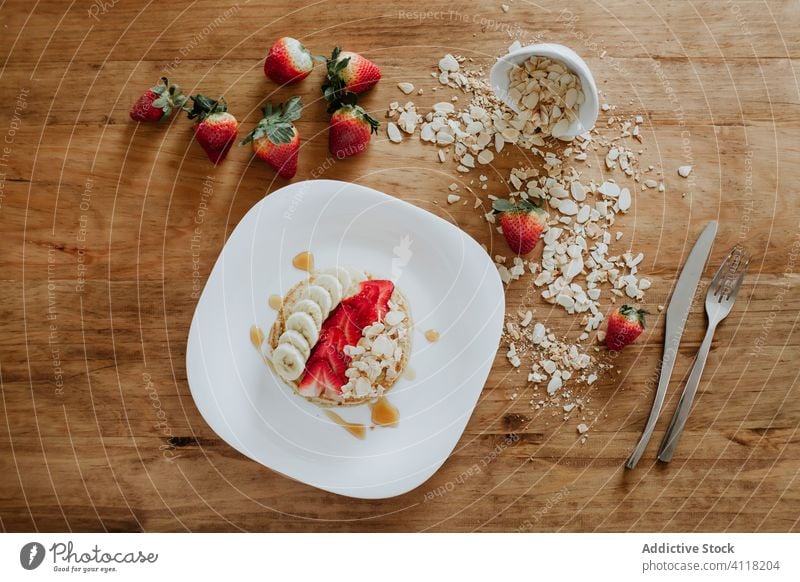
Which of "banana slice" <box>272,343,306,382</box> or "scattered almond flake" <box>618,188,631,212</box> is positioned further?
"scattered almond flake" <box>618,188,631,212</box>

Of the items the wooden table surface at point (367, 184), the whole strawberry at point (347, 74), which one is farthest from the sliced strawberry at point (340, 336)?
the whole strawberry at point (347, 74)

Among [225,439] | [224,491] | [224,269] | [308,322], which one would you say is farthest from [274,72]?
[224,491]

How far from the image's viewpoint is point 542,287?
1.39 metres

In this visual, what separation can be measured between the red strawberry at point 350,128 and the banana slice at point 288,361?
0.48 m

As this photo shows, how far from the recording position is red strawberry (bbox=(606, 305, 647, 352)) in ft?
4.37

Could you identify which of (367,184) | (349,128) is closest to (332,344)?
(367,184)

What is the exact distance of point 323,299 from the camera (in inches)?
51.2

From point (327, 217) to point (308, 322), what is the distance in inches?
10.0

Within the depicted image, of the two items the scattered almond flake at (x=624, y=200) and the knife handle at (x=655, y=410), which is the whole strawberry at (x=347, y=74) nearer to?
the scattered almond flake at (x=624, y=200)

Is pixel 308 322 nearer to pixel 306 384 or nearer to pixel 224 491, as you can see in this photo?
pixel 306 384

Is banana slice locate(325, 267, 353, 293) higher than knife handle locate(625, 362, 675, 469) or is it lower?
higher

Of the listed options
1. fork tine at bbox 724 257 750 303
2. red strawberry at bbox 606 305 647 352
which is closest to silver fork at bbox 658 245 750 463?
fork tine at bbox 724 257 750 303

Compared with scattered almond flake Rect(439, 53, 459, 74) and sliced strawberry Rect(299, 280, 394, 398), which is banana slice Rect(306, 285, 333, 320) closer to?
sliced strawberry Rect(299, 280, 394, 398)

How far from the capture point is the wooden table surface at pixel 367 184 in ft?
4.49
